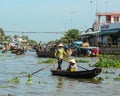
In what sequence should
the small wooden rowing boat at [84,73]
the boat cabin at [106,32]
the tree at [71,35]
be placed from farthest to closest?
the tree at [71,35] → the boat cabin at [106,32] → the small wooden rowing boat at [84,73]

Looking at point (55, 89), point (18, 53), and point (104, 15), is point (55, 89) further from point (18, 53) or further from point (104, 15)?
point (104, 15)

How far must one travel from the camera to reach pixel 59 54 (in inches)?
917

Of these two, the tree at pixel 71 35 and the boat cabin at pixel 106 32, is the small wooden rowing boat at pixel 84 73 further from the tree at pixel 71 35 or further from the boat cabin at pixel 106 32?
the tree at pixel 71 35

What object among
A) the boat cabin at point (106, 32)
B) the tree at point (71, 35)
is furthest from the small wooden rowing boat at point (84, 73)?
the tree at point (71, 35)

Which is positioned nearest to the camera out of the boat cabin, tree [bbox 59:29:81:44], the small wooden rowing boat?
the small wooden rowing boat

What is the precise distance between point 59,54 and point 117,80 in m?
3.55

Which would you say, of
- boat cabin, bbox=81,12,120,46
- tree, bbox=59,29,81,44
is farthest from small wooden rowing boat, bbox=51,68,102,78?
tree, bbox=59,29,81,44

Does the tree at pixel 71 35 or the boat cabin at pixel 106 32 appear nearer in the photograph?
the boat cabin at pixel 106 32

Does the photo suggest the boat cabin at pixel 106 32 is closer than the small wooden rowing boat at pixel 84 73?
No

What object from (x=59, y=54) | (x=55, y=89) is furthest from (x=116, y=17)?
(x=55, y=89)

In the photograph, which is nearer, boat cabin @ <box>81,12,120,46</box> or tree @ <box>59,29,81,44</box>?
boat cabin @ <box>81,12,120,46</box>

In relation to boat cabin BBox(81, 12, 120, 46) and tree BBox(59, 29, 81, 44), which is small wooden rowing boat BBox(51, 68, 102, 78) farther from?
tree BBox(59, 29, 81, 44)

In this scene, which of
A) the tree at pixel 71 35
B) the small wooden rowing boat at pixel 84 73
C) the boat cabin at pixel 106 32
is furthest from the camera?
the tree at pixel 71 35

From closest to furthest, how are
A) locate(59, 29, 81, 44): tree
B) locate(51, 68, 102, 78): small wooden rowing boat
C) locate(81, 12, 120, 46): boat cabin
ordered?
1. locate(51, 68, 102, 78): small wooden rowing boat
2. locate(81, 12, 120, 46): boat cabin
3. locate(59, 29, 81, 44): tree
